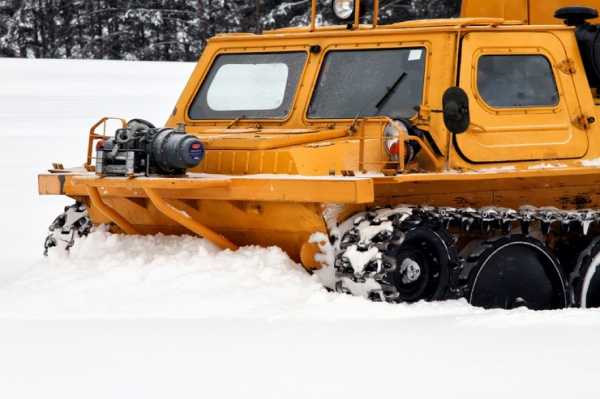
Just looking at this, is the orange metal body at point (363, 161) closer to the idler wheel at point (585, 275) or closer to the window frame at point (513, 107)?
the window frame at point (513, 107)

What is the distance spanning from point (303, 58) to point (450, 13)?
999 inches

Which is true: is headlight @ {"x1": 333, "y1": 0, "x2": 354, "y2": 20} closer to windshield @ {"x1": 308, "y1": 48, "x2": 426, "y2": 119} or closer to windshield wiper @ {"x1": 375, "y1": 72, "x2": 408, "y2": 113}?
windshield @ {"x1": 308, "y1": 48, "x2": 426, "y2": 119}

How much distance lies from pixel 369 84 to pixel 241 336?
9.45ft

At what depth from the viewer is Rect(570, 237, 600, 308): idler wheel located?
959 centimetres

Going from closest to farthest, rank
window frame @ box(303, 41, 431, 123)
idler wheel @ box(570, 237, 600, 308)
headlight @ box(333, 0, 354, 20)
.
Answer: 1. window frame @ box(303, 41, 431, 123)
2. idler wheel @ box(570, 237, 600, 308)
3. headlight @ box(333, 0, 354, 20)

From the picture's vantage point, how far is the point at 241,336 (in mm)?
7203

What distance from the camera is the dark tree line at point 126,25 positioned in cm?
→ 4212

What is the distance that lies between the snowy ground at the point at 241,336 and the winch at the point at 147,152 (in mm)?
677

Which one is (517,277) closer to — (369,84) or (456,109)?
(456,109)

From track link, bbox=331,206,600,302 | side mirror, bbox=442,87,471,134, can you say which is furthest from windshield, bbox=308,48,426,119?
track link, bbox=331,206,600,302

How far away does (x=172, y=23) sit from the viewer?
43.2 m

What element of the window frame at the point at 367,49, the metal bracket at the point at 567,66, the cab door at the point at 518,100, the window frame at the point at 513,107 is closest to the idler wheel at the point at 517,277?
the cab door at the point at 518,100

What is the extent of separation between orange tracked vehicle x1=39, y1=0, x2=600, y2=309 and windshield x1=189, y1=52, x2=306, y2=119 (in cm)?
1

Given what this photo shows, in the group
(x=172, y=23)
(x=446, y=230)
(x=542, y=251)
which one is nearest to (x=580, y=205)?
(x=542, y=251)
